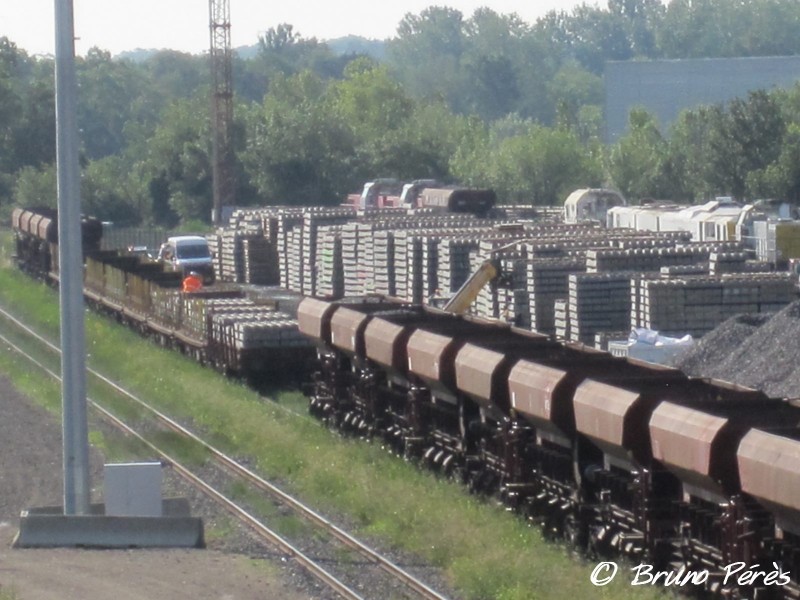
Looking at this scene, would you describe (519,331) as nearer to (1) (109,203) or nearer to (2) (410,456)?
(2) (410,456)

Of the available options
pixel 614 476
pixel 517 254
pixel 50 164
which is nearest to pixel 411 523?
pixel 614 476

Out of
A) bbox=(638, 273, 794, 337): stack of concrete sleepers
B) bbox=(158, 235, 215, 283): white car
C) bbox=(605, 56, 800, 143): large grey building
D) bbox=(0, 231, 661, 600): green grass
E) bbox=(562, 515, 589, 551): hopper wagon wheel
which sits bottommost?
bbox=(0, 231, 661, 600): green grass

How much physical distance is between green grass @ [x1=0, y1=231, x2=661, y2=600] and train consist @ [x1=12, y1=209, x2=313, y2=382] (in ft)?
2.10

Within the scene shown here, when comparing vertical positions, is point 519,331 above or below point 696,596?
above

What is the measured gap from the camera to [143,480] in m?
15.0

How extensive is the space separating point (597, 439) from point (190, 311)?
63.5 feet

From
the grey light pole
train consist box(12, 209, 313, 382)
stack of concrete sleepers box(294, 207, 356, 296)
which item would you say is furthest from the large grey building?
the grey light pole

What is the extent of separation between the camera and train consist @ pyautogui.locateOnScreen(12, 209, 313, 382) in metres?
27.2

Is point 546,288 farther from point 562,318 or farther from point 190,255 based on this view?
point 190,255

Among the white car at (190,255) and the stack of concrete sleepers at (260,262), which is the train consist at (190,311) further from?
the stack of concrete sleepers at (260,262)

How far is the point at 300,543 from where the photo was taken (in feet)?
48.1

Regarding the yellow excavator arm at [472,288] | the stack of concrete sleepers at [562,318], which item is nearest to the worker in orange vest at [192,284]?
the yellow excavator arm at [472,288]

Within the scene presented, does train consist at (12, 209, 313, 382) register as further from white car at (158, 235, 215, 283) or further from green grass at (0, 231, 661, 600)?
white car at (158, 235, 215, 283)

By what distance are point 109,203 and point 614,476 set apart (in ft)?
236
